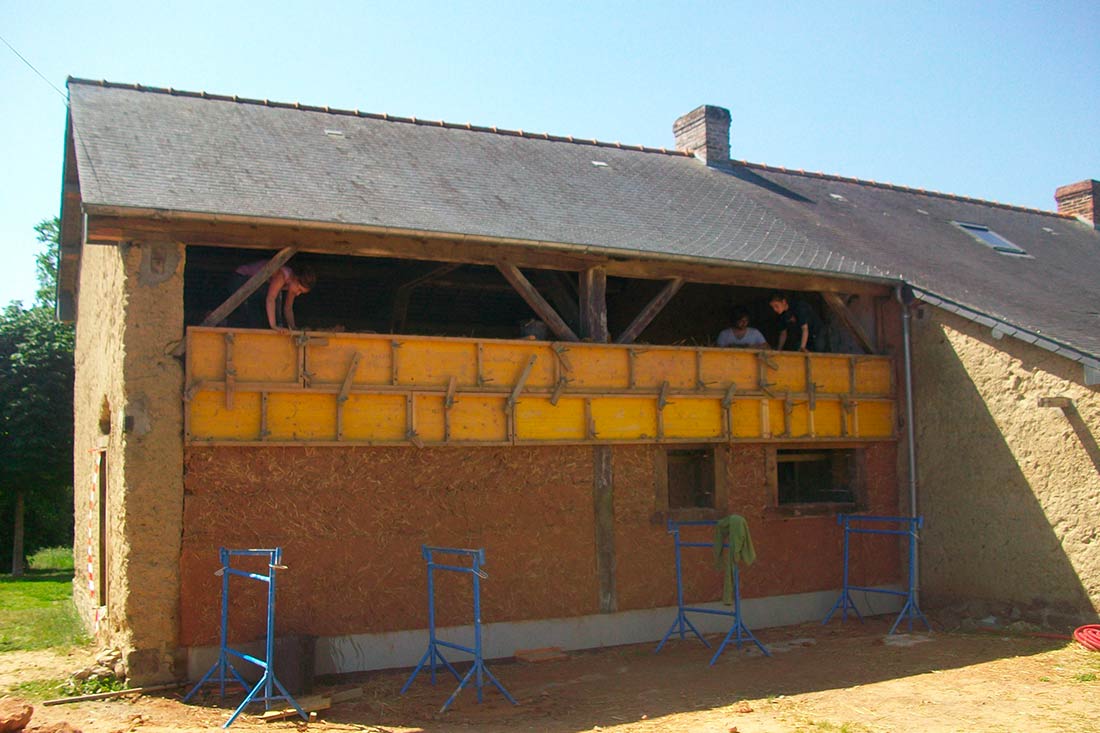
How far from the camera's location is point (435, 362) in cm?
907

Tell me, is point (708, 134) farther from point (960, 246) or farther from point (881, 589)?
point (881, 589)

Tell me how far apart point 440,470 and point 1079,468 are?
6.11m

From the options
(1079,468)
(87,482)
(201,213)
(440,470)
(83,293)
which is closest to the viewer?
(201,213)

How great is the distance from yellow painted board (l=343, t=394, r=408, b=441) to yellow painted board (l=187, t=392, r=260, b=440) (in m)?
0.76

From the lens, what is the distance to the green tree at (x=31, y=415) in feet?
59.2

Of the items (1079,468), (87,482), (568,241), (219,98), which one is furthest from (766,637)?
(219,98)

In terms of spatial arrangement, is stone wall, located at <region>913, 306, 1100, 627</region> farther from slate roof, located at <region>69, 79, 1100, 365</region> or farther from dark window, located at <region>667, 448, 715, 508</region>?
dark window, located at <region>667, 448, 715, 508</region>

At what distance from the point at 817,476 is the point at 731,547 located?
3.54 meters

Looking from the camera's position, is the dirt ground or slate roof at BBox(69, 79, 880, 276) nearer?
the dirt ground

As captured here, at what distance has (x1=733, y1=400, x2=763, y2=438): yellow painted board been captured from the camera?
10641 millimetres

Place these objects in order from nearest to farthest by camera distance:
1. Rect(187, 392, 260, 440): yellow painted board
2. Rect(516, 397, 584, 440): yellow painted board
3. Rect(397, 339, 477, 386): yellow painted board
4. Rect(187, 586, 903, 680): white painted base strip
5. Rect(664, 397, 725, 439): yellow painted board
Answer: Rect(187, 392, 260, 440): yellow painted board < Rect(187, 586, 903, 680): white painted base strip < Rect(397, 339, 477, 386): yellow painted board < Rect(516, 397, 584, 440): yellow painted board < Rect(664, 397, 725, 439): yellow painted board

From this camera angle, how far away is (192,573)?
800 cm

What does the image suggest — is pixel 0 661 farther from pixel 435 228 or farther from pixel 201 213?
pixel 435 228

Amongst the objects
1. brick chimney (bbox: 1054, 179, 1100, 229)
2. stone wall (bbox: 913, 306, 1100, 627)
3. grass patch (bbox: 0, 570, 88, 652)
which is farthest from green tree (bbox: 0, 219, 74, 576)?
brick chimney (bbox: 1054, 179, 1100, 229)
